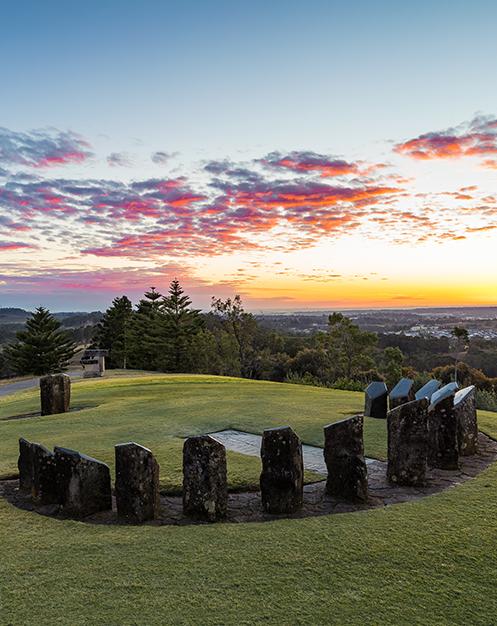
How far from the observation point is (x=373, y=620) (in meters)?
3.22

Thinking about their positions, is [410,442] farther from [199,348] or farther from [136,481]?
[199,348]

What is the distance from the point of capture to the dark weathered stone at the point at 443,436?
669 cm

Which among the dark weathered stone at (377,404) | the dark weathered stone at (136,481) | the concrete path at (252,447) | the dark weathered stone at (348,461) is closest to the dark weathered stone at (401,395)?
the concrete path at (252,447)

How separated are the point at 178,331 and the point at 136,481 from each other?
40.9 meters

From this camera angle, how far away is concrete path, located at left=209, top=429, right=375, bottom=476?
7074 millimetres

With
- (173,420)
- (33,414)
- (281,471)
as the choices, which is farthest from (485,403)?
(33,414)

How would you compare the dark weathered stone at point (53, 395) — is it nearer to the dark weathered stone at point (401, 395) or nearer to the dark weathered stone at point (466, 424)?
the dark weathered stone at point (401, 395)

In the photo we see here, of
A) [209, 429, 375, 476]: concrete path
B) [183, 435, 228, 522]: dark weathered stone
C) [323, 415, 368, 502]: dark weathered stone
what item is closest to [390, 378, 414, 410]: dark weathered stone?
[209, 429, 375, 476]: concrete path

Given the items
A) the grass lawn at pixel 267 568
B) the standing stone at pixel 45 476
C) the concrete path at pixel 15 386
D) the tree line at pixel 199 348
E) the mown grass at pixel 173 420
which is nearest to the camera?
the grass lawn at pixel 267 568

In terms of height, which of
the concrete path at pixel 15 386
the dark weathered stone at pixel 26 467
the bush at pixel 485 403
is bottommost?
the concrete path at pixel 15 386

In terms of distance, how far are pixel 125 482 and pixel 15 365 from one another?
45498 mm

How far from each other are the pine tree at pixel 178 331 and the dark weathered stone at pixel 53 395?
107ft

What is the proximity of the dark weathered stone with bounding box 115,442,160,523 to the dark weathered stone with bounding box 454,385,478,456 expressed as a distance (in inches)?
177

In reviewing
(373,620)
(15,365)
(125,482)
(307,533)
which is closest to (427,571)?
(373,620)
